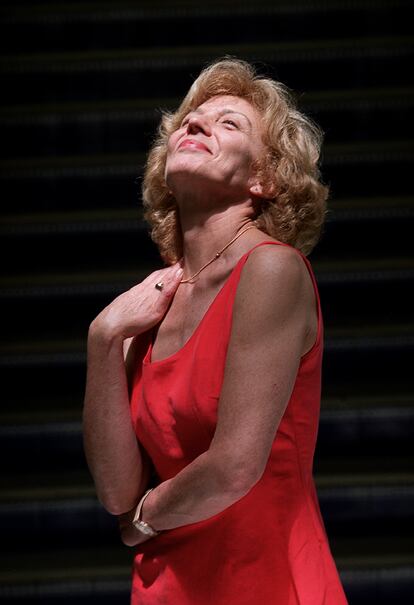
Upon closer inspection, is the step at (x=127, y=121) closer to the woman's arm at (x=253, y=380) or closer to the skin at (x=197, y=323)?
the skin at (x=197, y=323)

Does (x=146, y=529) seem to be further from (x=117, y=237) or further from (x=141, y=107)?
(x=141, y=107)

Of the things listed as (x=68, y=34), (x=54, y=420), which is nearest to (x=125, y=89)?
(x=68, y=34)

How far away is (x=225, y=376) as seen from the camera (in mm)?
1597

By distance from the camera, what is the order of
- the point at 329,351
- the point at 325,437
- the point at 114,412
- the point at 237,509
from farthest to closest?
the point at 329,351 → the point at 325,437 → the point at 114,412 → the point at 237,509

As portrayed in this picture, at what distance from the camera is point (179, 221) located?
1.94 m

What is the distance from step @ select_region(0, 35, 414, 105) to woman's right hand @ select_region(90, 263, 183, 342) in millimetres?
2259

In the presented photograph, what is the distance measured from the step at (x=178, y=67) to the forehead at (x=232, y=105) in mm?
2152

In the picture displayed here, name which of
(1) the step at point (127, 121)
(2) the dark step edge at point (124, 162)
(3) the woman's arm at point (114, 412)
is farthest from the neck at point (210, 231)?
(1) the step at point (127, 121)

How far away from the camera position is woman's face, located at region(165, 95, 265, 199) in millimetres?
1766

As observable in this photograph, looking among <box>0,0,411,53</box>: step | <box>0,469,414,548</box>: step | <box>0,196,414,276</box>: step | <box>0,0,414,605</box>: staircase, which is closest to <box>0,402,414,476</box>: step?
<box>0,0,414,605</box>: staircase

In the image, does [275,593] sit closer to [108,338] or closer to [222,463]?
[222,463]

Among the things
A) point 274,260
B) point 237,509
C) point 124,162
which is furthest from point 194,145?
point 124,162

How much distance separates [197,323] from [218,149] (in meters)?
0.30

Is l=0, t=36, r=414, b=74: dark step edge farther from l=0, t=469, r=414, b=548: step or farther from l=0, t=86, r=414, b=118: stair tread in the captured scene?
l=0, t=469, r=414, b=548: step
